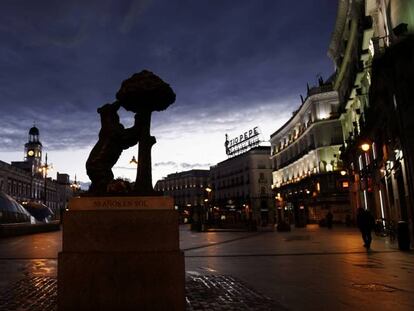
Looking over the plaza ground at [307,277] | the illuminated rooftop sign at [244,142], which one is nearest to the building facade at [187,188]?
the illuminated rooftop sign at [244,142]

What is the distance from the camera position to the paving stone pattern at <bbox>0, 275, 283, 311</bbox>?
20.4ft

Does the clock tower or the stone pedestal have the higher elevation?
the clock tower

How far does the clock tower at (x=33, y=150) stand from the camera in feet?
364

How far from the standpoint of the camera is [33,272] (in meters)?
11.0

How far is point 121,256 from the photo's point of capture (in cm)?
605

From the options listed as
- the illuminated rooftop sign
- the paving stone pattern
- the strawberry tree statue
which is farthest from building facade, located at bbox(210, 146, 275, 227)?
the strawberry tree statue

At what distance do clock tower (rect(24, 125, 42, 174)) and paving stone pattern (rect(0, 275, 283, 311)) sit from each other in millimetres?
109272

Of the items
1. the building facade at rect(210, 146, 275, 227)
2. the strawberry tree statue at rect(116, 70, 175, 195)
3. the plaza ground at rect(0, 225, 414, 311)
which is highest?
the building facade at rect(210, 146, 275, 227)

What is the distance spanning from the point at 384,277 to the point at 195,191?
4120 inches

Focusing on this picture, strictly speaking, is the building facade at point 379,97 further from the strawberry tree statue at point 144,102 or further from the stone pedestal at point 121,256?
the stone pedestal at point 121,256

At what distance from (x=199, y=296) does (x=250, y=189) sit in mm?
80085

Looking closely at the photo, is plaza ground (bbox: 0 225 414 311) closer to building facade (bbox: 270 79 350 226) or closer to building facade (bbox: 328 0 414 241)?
building facade (bbox: 328 0 414 241)

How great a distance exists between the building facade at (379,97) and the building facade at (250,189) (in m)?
42.4

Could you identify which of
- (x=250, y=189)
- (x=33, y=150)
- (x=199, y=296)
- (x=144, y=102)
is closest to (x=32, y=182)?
(x=33, y=150)
